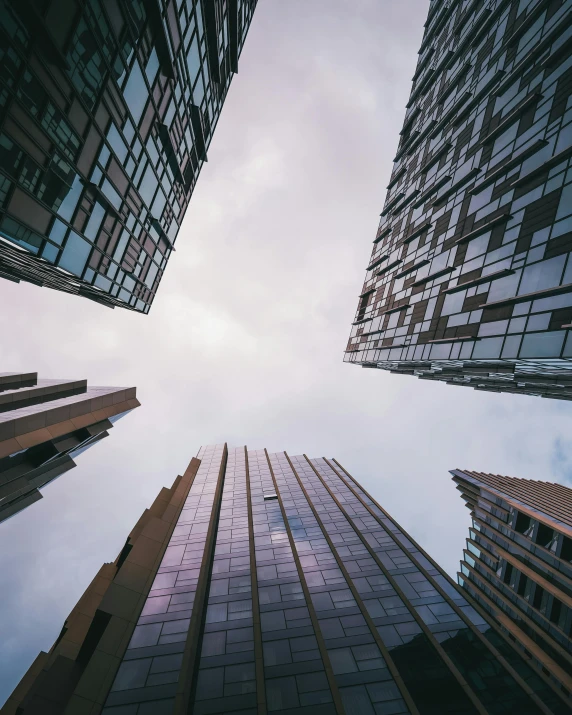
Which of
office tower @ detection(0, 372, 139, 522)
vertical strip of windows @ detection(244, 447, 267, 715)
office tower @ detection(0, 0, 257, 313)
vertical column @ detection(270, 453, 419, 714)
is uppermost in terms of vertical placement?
office tower @ detection(0, 0, 257, 313)

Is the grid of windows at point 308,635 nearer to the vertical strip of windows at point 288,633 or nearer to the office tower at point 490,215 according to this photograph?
the vertical strip of windows at point 288,633

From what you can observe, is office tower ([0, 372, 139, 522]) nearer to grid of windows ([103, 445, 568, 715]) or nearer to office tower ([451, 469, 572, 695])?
grid of windows ([103, 445, 568, 715])

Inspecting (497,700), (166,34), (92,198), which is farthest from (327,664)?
(166,34)

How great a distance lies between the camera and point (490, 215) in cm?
2219

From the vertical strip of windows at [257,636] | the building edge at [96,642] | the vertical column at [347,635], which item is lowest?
the building edge at [96,642]

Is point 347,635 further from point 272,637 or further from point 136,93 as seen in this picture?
point 136,93

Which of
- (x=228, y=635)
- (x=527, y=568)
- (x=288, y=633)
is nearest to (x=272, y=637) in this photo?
(x=288, y=633)

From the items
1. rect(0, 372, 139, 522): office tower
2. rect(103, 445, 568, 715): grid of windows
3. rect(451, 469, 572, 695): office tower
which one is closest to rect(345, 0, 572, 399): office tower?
rect(451, 469, 572, 695): office tower

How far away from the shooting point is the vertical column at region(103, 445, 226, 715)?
1590 centimetres

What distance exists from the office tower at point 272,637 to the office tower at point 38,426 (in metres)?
9.03

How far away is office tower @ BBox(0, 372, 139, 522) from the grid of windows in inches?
464

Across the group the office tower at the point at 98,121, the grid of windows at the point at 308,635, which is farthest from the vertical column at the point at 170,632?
the office tower at the point at 98,121

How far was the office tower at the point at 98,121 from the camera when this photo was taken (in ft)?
35.9

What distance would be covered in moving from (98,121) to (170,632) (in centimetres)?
2813
